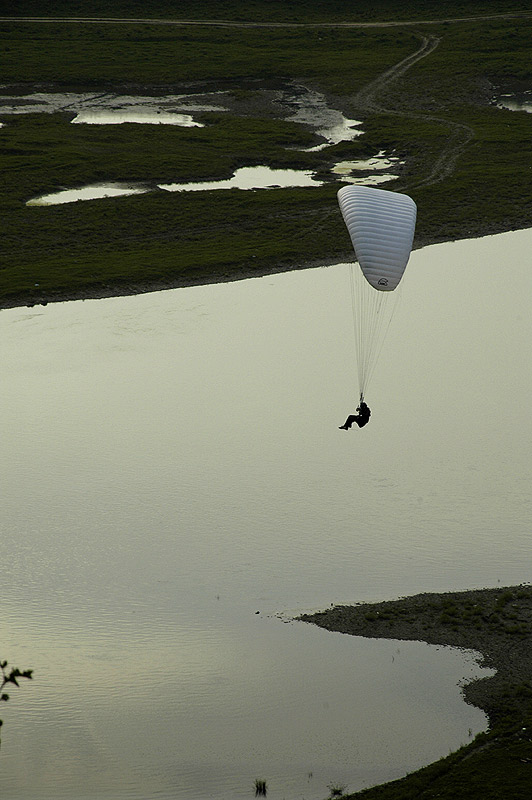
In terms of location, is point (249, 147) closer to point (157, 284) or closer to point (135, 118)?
point (135, 118)

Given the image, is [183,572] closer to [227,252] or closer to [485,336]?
[485,336]

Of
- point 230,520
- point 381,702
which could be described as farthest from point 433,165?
point 381,702

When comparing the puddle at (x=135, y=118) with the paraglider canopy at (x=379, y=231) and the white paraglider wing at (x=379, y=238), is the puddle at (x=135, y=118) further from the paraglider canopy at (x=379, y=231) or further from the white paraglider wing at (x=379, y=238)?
the white paraglider wing at (x=379, y=238)

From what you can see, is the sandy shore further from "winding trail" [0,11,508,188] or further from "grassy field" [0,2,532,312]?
"winding trail" [0,11,508,188]

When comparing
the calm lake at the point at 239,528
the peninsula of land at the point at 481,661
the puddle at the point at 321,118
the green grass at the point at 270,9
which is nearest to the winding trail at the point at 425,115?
the puddle at the point at 321,118

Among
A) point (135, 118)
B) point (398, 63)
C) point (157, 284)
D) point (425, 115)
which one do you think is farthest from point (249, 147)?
point (398, 63)

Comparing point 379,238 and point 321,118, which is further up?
point 321,118
